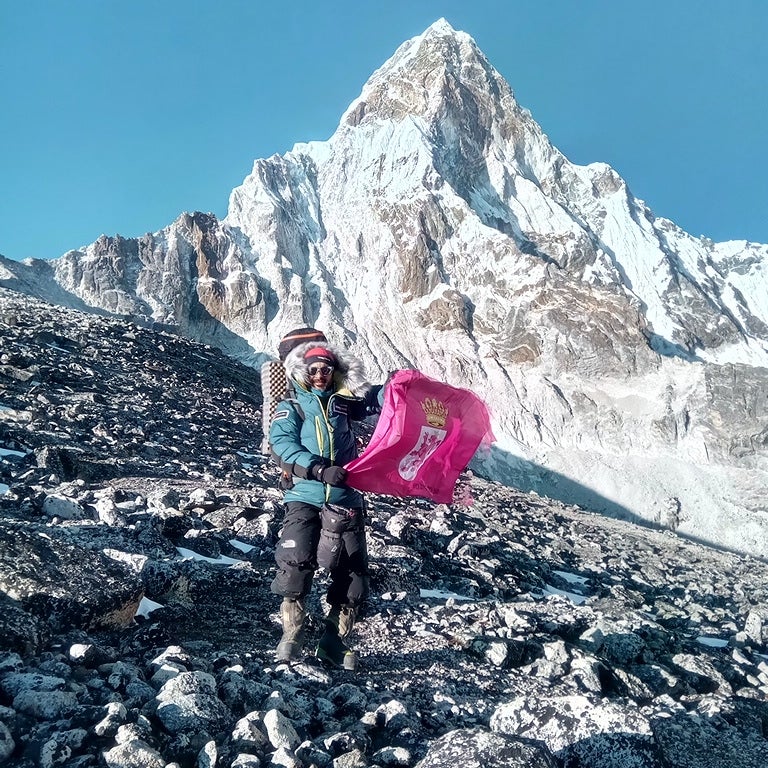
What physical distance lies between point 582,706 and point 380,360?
66090 millimetres

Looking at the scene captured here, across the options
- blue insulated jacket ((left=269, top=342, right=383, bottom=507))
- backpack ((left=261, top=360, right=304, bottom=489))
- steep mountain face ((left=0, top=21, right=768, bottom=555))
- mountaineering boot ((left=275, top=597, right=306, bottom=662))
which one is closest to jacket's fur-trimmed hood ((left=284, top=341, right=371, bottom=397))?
blue insulated jacket ((left=269, top=342, right=383, bottom=507))

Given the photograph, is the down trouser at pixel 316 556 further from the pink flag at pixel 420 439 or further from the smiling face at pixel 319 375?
the smiling face at pixel 319 375

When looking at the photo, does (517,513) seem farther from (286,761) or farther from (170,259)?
(170,259)

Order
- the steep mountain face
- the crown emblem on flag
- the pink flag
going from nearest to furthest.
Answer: the pink flag
the crown emblem on flag
the steep mountain face

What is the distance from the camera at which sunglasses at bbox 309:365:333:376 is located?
15.3 feet

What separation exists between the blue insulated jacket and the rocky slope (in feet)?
4.39

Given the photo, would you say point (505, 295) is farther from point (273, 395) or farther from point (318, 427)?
point (318, 427)

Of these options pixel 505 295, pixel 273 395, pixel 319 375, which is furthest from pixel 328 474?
pixel 505 295

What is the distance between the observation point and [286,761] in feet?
8.02

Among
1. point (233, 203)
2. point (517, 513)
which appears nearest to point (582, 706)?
point (517, 513)

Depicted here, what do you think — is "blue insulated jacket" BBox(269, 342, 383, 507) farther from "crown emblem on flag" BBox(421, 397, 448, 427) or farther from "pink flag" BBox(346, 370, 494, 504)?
"crown emblem on flag" BBox(421, 397, 448, 427)

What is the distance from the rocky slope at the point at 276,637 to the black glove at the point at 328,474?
1.37 metres

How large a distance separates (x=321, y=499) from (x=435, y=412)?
159cm

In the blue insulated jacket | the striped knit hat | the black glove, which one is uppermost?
the striped knit hat
